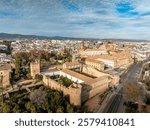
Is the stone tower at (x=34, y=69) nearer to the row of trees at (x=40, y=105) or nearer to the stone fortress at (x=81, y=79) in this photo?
the stone fortress at (x=81, y=79)

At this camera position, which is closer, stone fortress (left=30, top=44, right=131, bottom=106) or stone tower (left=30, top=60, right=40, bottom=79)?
stone fortress (left=30, top=44, right=131, bottom=106)

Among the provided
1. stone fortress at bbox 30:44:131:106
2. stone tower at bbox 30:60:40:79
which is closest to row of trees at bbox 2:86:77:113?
stone fortress at bbox 30:44:131:106

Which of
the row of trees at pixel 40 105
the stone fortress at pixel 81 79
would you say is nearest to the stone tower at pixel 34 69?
the stone fortress at pixel 81 79

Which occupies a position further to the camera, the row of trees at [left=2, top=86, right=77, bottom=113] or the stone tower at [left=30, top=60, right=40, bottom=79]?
the stone tower at [left=30, top=60, right=40, bottom=79]

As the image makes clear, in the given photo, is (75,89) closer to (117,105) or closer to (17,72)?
(117,105)

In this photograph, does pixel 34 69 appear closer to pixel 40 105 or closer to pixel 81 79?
pixel 81 79

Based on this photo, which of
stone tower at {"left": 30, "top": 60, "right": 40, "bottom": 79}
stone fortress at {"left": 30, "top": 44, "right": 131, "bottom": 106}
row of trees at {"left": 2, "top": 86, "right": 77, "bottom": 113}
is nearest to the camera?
row of trees at {"left": 2, "top": 86, "right": 77, "bottom": 113}

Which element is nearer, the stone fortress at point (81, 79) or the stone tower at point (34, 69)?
the stone fortress at point (81, 79)

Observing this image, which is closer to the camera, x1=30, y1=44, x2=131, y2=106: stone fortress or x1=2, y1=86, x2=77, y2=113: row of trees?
x1=2, y1=86, x2=77, y2=113: row of trees

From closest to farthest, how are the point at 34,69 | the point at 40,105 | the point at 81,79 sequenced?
1. the point at 40,105
2. the point at 81,79
3. the point at 34,69

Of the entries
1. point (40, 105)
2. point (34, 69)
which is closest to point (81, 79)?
point (34, 69)

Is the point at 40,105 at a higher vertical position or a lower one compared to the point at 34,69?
lower

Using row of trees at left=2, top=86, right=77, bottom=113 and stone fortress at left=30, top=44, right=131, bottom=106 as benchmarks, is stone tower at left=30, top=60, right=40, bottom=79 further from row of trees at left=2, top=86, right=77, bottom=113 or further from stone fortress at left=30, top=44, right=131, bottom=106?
row of trees at left=2, top=86, right=77, bottom=113

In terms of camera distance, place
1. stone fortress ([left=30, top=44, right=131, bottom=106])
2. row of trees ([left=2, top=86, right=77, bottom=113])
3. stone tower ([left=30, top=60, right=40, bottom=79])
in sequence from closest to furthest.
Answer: row of trees ([left=2, top=86, right=77, bottom=113]), stone fortress ([left=30, top=44, right=131, bottom=106]), stone tower ([left=30, top=60, right=40, bottom=79])
